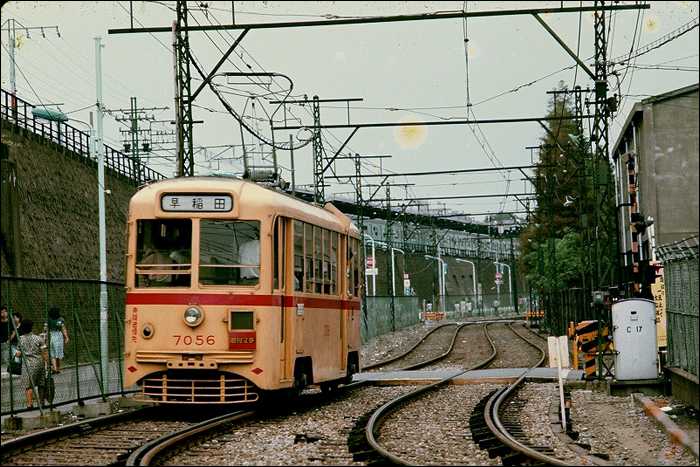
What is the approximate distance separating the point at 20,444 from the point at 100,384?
4.56 meters

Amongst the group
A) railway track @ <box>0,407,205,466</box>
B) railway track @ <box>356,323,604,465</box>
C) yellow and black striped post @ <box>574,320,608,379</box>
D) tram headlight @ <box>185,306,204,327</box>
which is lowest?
railway track @ <box>356,323,604,465</box>

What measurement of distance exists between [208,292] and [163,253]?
84 cm

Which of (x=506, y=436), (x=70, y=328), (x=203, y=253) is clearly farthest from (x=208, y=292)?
(x=506, y=436)

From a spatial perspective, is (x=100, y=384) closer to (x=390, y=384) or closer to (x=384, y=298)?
(x=390, y=384)

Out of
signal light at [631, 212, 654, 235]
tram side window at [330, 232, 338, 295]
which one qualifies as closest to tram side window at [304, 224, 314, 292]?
tram side window at [330, 232, 338, 295]

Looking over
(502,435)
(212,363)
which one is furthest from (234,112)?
(502,435)

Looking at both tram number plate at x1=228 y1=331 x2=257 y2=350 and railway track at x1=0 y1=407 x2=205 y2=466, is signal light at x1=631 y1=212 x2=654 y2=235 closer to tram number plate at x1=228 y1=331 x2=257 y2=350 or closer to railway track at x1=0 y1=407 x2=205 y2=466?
tram number plate at x1=228 y1=331 x2=257 y2=350

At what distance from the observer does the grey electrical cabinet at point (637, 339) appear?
16266 mm

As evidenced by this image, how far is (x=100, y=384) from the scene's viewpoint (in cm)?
1423

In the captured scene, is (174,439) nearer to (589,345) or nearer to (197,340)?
(197,340)

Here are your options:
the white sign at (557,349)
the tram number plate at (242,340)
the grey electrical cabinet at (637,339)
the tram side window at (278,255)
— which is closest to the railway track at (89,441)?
the tram number plate at (242,340)

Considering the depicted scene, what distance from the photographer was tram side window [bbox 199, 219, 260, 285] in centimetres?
1266

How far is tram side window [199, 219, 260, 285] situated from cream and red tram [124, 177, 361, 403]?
0.01 metres

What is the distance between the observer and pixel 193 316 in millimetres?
12477
